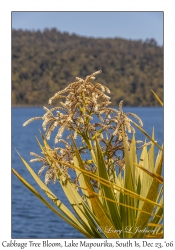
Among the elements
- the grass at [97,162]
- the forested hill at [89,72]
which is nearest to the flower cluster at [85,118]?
the grass at [97,162]

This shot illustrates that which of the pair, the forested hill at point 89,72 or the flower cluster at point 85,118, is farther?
the forested hill at point 89,72

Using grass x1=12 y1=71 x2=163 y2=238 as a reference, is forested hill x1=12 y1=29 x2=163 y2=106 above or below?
above

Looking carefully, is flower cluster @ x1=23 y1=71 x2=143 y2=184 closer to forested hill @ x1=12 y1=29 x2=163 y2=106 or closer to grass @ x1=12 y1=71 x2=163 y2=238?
grass @ x1=12 y1=71 x2=163 y2=238

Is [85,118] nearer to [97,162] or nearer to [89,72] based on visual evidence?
[97,162]

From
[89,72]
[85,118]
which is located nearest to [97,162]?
[85,118]

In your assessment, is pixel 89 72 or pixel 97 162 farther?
pixel 89 72

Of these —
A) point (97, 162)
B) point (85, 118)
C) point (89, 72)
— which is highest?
point (89, 72)

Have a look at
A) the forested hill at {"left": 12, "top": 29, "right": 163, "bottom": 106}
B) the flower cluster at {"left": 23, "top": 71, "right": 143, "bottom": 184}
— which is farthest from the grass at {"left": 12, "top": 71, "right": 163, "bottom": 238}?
the forested hill at {"left": 12, "top": 29, "right": 163, "bottom": 106}

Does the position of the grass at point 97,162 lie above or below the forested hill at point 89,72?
below

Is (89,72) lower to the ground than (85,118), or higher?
higher

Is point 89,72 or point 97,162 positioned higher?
point 89,72

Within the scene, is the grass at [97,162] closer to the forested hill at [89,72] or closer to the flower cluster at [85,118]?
the flower cluster at [85,118]

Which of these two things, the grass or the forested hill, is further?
the forested hill
